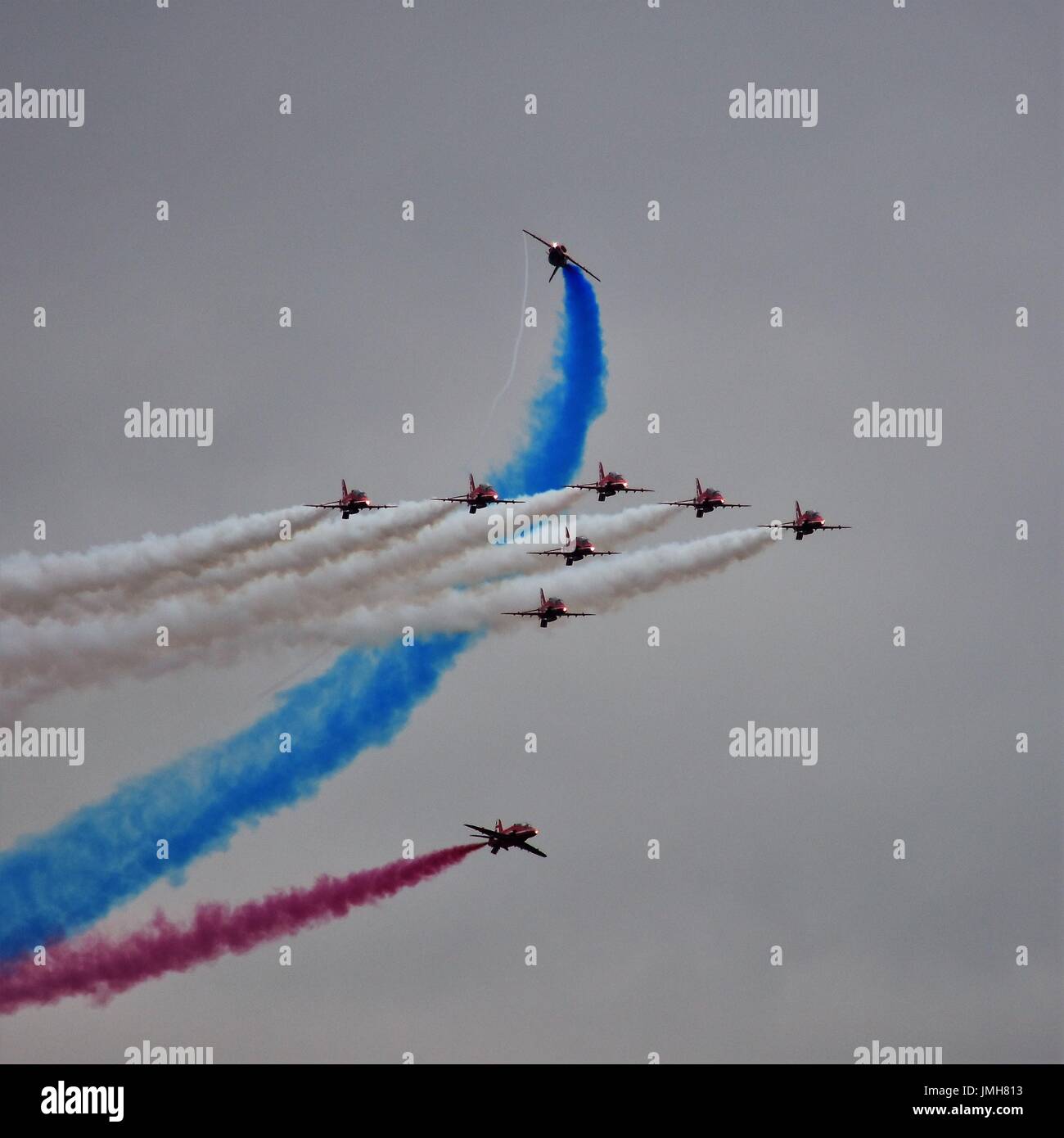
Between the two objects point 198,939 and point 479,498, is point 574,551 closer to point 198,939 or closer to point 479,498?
point 479,498

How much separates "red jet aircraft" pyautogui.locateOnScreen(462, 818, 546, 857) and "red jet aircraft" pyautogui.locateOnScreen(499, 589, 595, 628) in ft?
33.5

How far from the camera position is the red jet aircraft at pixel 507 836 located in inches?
4281

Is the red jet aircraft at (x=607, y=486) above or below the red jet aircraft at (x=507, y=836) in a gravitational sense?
above

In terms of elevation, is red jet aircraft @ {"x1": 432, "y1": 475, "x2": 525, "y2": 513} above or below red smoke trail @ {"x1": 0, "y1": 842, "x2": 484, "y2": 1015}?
above

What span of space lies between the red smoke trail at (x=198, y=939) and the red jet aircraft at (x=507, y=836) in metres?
0.81

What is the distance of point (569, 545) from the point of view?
112 metres

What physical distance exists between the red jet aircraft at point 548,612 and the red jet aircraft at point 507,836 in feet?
33.5

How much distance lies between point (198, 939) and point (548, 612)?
23.5 meters

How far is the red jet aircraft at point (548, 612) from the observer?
11081 centimetres

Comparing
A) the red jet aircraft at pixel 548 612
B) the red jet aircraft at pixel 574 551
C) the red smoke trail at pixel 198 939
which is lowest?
the red smoke trail at pixel 198 939

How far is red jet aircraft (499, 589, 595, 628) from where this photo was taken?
11081 centimetres
